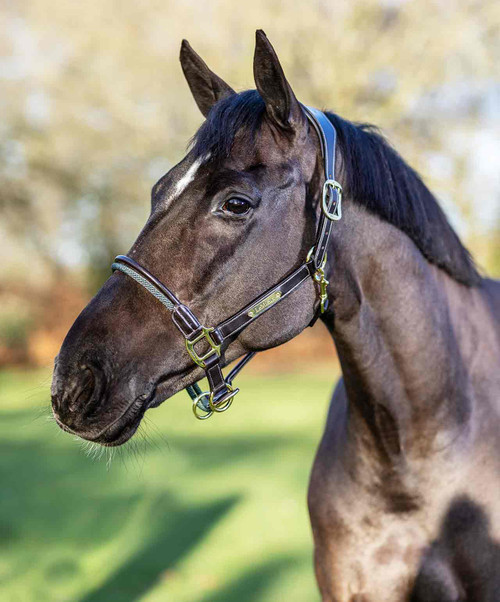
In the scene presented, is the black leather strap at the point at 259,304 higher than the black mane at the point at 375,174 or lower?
lower

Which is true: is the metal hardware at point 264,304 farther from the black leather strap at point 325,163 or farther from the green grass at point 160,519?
the green grass at point 160,519

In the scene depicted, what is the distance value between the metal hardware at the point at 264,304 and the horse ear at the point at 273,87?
1.88 feet

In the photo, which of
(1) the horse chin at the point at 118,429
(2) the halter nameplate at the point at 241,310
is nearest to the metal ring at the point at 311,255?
(2) the halter nameplate at the point at 241,310

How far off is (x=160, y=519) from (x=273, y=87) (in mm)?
5057

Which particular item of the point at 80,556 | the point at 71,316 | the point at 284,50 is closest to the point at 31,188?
the point at 71,316

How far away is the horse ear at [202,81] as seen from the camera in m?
2.61

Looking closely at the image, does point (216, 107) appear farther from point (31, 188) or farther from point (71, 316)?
point (31, 188)

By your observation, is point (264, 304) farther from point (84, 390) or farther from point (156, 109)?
point (156, 109)

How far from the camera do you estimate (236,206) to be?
2.09 metres

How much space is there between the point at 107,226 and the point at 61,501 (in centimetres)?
1420

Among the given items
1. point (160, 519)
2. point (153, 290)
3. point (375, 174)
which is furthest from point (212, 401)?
point (160, 519)

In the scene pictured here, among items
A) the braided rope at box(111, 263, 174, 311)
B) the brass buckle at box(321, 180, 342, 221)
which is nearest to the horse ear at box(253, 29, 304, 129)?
the brass buckle at box(321, 180, 342, 221)

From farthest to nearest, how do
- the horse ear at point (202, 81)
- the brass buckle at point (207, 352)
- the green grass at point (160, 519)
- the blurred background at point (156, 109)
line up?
the blurred background at point (156, 109)
the green grass at point (160, 519)
the horse ear at point (202, 81)
the brass buckle at point (207, 352)

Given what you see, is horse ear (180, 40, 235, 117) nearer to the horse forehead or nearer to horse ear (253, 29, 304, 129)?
horse ear (253, 29, 304, 129)
